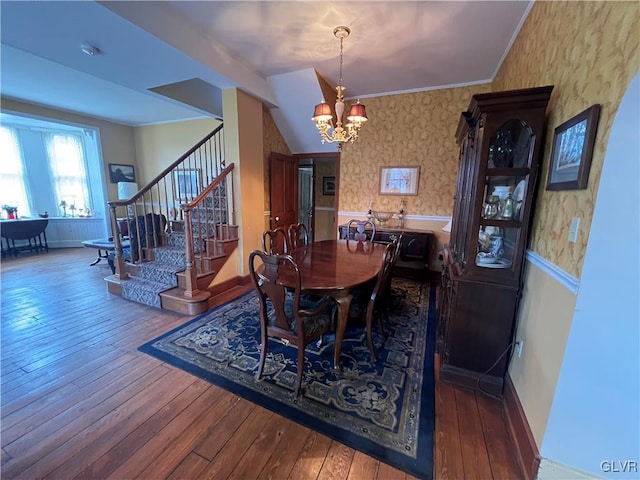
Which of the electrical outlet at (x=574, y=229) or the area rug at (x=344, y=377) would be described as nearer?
the electrical outlet at (x=574, y=229)

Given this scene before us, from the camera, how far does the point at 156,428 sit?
5.13 ft

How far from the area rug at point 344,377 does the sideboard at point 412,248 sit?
1.32m

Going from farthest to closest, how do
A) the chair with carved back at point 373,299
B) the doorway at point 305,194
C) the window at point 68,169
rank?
1. the doorway at point 305,194
2. the window at point 68,169
3. the chair with carved back at point 373,299

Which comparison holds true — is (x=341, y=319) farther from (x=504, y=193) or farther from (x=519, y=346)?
(x=504, y=193)

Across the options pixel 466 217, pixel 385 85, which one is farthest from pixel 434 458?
pixel 385 85

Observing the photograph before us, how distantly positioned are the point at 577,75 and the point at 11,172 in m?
9.04

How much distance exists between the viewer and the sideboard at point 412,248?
13.3 feet

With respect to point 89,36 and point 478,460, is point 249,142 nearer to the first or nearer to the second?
point 89,36

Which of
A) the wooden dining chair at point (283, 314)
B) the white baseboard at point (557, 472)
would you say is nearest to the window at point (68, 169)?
the wooden dining chair at point (283, 314)

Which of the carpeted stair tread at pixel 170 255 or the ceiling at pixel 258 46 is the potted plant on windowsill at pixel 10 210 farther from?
the carpeted stair tread at pixel 170 255

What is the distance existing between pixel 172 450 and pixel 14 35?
358cm

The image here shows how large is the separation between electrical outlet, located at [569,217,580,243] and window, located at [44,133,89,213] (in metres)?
8.88

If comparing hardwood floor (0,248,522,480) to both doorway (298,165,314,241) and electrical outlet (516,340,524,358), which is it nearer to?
Result: electrical outlet (516,340,524,358)

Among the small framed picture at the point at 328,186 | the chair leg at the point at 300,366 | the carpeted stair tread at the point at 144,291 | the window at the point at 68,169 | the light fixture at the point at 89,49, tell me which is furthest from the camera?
the small framed picture at the point at 328,186
